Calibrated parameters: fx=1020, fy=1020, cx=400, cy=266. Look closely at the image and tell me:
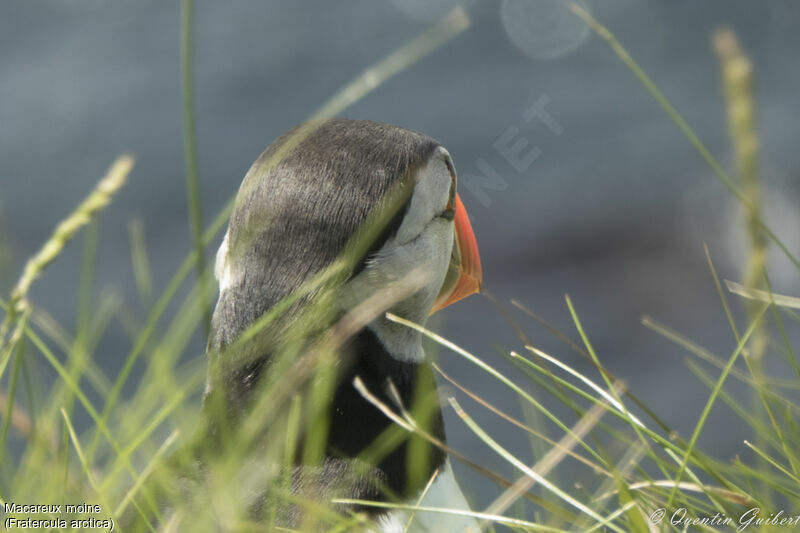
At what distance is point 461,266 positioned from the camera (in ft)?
8.96

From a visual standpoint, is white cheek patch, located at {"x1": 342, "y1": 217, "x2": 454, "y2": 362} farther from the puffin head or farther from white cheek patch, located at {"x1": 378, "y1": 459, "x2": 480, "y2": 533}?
white cheek patch, located at {"x1": 378, "y1": 459, "x2": 480, "y2": 533}

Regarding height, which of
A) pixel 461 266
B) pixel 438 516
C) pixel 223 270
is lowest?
pixel 438 516

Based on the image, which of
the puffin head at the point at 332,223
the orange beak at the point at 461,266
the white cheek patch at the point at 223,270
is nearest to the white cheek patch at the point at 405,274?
the puffin head at the point at 332,223

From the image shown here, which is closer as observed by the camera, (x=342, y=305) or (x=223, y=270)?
(x=342, y=305)

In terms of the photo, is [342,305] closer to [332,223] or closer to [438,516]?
[332,223]

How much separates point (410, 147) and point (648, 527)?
1130 mm

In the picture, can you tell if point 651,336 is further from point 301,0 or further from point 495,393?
point 301,0

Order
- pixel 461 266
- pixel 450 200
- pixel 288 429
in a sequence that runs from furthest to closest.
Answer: pixel 461 266 → pixel 450 200 → pixel 288 429

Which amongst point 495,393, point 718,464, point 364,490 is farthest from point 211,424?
point 495,393

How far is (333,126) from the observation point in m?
2.30

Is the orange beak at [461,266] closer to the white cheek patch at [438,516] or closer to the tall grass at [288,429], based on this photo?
the tall grass at [288,429]

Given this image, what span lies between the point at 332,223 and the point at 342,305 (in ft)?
0.57

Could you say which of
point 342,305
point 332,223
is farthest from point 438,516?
point 332,223

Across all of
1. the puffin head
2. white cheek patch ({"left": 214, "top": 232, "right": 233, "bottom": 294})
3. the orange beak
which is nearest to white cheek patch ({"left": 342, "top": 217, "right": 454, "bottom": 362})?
the puffin head
